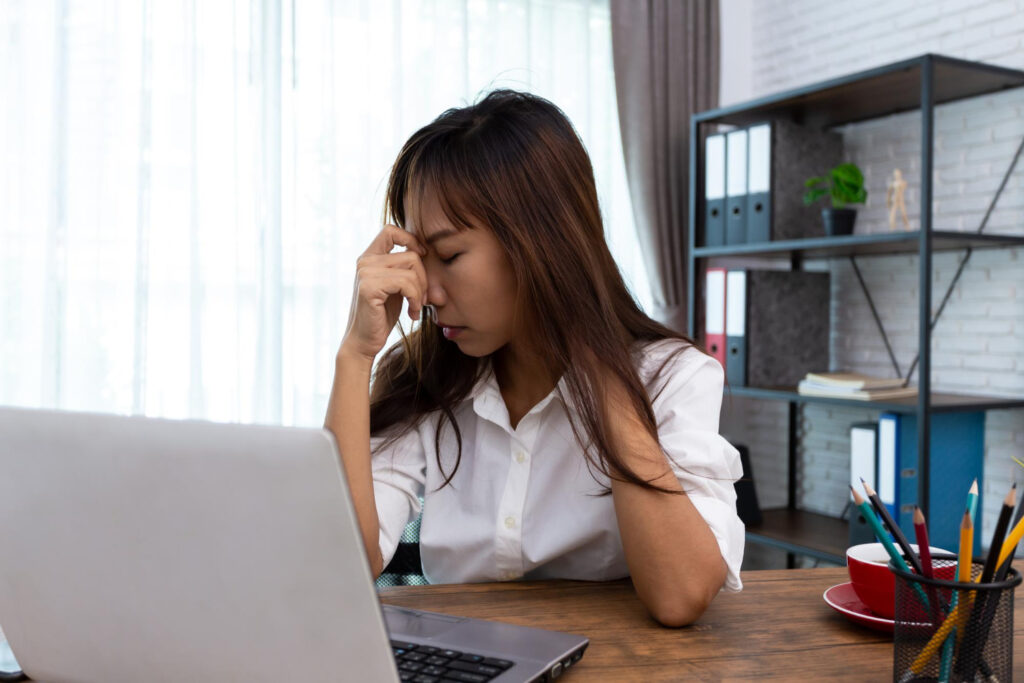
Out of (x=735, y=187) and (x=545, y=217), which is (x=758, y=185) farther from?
(x=545, y=217)

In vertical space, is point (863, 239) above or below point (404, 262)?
above

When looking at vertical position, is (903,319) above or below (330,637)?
above

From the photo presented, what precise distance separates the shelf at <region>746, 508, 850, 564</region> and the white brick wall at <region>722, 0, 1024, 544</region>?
127mm

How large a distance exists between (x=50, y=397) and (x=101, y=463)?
198cm

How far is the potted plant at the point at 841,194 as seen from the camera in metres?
2.68

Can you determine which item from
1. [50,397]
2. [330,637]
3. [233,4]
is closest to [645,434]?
[330,637]

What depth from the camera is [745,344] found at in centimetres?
286

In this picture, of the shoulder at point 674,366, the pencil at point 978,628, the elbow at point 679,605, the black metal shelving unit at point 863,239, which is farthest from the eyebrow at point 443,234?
the black metal shelving unit at point 863,239

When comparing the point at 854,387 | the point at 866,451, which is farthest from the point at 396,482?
the point at 866,451

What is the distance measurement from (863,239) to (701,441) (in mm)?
1529

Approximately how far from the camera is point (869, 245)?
8.65 ft

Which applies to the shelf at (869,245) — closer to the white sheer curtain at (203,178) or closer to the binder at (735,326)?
the binder at (735,326)

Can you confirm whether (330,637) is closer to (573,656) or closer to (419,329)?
(573,656)

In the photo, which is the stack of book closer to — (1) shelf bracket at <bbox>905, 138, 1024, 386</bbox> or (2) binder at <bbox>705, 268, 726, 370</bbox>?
(1) shelf bracket at <bbox>905, 138, 1024, 386</bbox>
